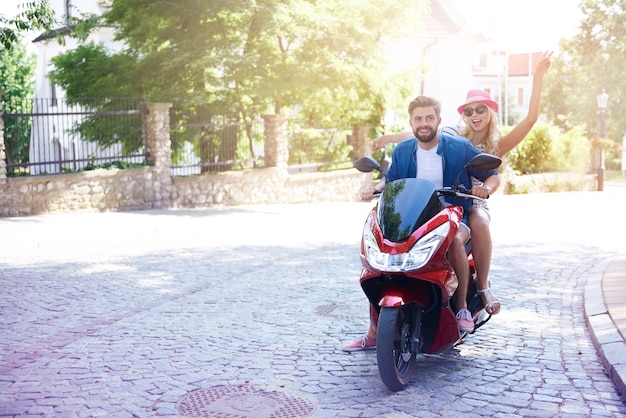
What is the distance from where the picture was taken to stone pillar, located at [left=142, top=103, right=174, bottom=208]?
17156mm

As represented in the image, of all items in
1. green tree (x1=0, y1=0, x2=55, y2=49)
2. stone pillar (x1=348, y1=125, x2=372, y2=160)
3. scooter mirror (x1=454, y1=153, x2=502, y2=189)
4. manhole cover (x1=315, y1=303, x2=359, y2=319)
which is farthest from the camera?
stone pillar (x1=348, y1=125, x2=372, y2=160)

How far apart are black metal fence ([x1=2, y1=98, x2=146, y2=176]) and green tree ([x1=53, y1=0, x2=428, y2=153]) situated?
2.87 ft

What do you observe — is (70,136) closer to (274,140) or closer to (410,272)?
(274,140)

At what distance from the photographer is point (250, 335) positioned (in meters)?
6.25

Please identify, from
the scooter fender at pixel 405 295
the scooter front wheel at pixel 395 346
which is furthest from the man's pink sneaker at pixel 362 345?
the scooter fender at pixel 405 295

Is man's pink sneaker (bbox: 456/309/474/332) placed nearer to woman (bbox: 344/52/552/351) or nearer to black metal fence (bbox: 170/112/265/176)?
woman (bbox: 344/52/552/351)

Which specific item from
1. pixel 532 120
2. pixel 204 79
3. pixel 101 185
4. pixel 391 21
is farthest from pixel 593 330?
pixel 391 21

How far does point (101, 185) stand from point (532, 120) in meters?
11.6

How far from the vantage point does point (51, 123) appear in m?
15.6

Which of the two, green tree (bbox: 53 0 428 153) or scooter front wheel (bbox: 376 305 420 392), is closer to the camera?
scooter front wheel (bbox: 376 305 420 392)

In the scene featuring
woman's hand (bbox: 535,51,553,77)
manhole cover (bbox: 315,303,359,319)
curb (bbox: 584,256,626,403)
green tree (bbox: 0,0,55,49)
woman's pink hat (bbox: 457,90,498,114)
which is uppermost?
green tree (bbox: 0,0,55,49)

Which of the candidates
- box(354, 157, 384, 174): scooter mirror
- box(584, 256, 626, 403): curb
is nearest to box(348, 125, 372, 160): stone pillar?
box(584, 256, 626, 403): curb

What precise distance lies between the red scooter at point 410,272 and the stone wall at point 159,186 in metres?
11.5

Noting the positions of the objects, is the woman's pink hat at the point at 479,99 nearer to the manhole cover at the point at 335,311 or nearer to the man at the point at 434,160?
the man at the point at 434,160
